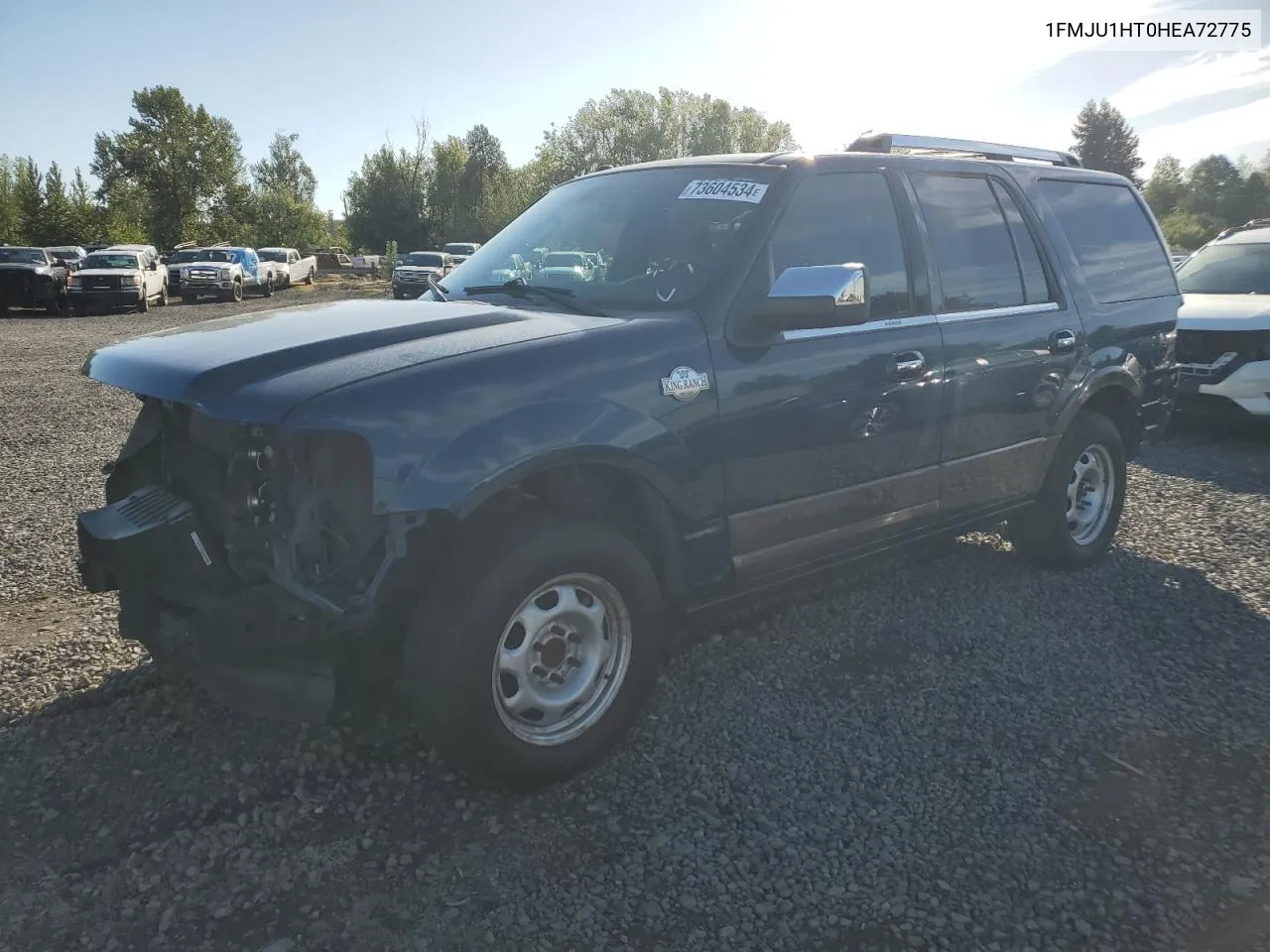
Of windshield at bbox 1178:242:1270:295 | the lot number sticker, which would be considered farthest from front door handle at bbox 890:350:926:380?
windshield at bbox 1178:242:1270:295

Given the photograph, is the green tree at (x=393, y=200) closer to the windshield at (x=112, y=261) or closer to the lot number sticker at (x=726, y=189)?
the windshield at (x=112, y=261)

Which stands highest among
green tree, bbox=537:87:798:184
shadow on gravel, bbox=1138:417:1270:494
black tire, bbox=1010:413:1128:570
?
green tree, bbox=537:87:798:184

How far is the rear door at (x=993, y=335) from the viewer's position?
4145mm

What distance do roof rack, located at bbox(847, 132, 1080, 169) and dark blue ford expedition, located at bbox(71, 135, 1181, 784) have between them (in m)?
0.02

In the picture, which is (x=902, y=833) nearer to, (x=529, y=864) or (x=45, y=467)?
(x=529, y=864)

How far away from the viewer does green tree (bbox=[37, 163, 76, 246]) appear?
162 feet

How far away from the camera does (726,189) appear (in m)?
3.68

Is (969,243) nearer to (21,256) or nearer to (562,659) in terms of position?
(562,659)

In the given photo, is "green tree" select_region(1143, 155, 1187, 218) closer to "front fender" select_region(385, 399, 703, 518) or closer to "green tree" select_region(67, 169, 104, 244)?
"green tree" select_region(67, 169, 104, 244)

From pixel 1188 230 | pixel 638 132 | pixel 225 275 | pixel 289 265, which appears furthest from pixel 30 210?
pixel 1188 230

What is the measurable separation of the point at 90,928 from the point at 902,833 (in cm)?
219

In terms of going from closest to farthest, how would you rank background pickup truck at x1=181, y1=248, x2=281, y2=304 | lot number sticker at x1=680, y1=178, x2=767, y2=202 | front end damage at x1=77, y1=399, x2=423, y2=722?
front end damage at x1=77, y1=399, x2=423, y2=722 → lot number sticker at x1=680, y1=178, x2=767, y2=202 → background pickup truck at x1=181, y1=248, x2=281, y2=304

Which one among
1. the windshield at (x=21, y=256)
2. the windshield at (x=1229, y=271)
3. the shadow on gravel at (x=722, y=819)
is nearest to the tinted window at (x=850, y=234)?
the shadow on gravel at (x=722, y=819)

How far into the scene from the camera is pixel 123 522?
9.74ft
